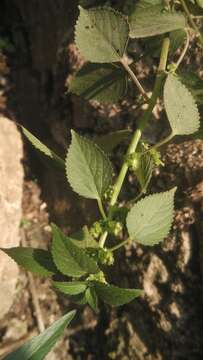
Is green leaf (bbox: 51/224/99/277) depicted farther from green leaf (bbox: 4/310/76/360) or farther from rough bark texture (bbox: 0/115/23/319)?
rough bark texture (bbox: 0/115/23/319)

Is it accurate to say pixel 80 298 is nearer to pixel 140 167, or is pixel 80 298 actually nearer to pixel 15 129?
pixel 140 167

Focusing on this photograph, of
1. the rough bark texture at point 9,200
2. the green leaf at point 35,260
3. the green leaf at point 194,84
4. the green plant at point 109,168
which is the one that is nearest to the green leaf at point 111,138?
the green plant at point 109,168

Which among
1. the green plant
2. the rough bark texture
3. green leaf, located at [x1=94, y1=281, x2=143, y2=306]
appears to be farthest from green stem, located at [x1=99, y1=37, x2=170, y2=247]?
the rough bark texture

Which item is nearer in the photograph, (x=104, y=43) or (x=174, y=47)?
(x=104, y=43)

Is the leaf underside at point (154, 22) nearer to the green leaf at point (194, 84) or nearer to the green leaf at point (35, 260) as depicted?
the green leaf at point (194, 84)

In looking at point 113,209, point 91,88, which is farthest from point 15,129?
point 113,209

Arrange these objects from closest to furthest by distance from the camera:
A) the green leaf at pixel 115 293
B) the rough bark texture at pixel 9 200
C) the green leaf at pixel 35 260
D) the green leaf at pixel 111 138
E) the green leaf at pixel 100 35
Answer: the green leaf at pixel 115 293, the green leaf at pixel 35 260, the green leaf at pixel 100 35, the green leaf at pixel 111 138, the rough bark texture at pixel 9 200
